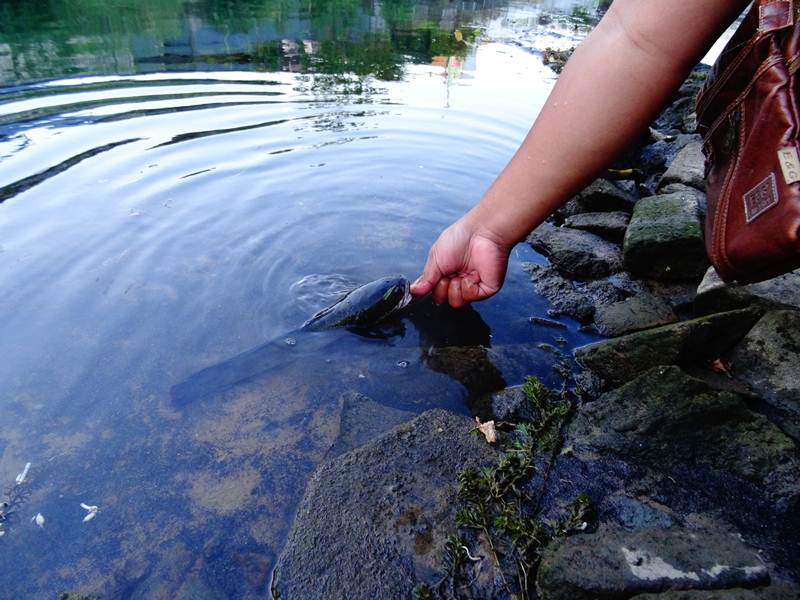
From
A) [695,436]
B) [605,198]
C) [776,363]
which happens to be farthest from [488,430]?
[605,198]

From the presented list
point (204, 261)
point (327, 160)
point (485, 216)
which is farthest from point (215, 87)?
point (485, 216)

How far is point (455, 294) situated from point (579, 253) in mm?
1553

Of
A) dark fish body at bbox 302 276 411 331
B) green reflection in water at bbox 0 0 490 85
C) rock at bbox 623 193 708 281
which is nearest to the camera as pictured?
dark fish body at bbox 302 276 411 331

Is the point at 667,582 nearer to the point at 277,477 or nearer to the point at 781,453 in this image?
the point at 781,453

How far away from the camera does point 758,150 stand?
139 centimetres

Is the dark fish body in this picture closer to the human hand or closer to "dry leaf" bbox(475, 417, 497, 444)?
the human hand

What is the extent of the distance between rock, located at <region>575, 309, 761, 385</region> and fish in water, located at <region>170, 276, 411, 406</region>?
144 cm

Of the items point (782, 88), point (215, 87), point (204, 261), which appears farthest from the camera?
point (215, 87)

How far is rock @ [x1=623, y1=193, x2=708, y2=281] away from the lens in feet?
12.4

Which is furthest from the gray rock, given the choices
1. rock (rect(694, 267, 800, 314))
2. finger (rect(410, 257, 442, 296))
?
finger (rect(410, 257, 442, 296))

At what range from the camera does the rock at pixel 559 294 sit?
12.5 ft

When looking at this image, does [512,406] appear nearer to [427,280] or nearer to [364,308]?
[427,280]

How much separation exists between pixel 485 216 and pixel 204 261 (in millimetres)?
2772

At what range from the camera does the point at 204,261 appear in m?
4.32
